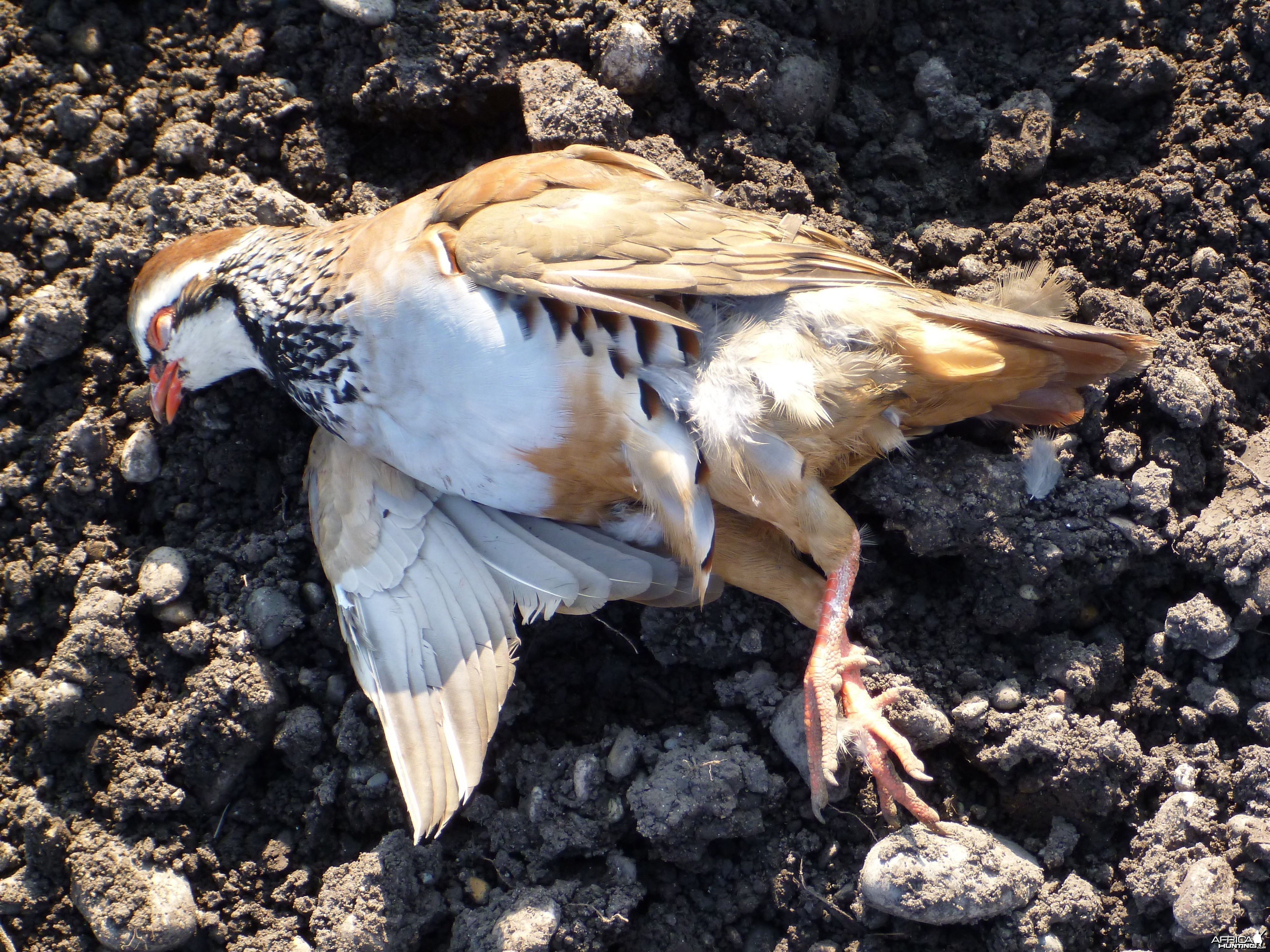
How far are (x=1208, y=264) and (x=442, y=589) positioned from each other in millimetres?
2723

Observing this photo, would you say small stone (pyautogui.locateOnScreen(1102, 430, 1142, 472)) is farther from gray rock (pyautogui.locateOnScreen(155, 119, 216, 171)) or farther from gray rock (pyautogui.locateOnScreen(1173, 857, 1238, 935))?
gray rock (pyautogui.locateOnScreen(155, 119, 216, 171))

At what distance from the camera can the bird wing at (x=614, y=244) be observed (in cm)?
268

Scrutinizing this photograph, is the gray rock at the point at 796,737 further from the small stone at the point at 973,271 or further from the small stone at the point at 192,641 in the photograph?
the small stone at the point at 192,641

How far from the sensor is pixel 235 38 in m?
3.81

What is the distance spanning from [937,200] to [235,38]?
2723 millimetres

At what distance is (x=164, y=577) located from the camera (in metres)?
3.34

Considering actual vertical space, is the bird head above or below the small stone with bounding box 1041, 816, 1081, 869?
above

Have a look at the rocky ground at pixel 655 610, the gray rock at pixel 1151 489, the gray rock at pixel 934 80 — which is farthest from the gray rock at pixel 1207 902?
the gray rock at pixel 934 80

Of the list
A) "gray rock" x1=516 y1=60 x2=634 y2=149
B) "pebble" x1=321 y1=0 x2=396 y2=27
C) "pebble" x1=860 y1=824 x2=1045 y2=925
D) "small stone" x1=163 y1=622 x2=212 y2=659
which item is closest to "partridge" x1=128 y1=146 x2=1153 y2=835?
"pebble" x1=860 y1=824 x2=1045 y2=925

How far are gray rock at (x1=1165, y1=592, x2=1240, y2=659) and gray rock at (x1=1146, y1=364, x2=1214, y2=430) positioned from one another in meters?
0.56

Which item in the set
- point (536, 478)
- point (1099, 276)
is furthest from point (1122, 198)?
point (536, 478)

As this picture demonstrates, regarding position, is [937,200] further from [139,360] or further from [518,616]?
[139,360]

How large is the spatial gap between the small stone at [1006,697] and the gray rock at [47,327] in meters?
3.33

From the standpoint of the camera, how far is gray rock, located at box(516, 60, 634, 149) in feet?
11.5
